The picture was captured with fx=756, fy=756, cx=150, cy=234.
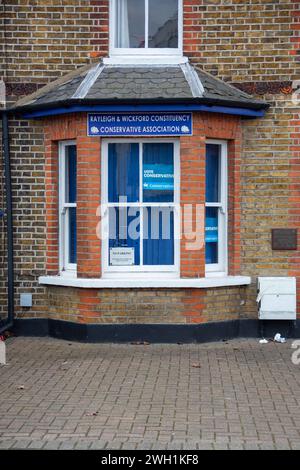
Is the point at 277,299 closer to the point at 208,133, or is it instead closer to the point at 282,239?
the point at 282,239

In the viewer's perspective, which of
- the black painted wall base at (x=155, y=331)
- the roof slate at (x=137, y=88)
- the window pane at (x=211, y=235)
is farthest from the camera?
the window pane at (x=211, y=235)

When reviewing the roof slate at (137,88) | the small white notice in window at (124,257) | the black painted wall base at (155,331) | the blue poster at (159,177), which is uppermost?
the roof slate at (137,88)

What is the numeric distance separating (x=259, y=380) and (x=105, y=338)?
9.05 feet

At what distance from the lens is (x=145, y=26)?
11062 mm

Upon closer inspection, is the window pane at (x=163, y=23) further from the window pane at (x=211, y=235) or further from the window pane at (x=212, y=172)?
the window pane at (x=211, y=235)

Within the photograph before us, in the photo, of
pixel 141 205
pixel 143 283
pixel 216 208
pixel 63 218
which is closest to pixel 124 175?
pixel 141 205

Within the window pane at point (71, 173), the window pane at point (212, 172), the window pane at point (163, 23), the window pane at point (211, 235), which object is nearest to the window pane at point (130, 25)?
the window pane at point (163, 23)

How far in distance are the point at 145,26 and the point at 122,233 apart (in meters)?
3.07

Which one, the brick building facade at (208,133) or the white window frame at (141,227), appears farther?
the brick building facade at (208,133)

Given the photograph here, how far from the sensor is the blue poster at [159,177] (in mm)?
10625

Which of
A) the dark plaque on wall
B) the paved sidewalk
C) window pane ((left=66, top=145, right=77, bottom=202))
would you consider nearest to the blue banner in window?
window pane ((left=66, top=145, right=77, bottom=202))

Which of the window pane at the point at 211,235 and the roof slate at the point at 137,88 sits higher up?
the roof slate at the point at 137,88

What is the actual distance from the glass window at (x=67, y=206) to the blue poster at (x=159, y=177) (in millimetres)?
1111

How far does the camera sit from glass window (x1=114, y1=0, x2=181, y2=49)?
11.0m
